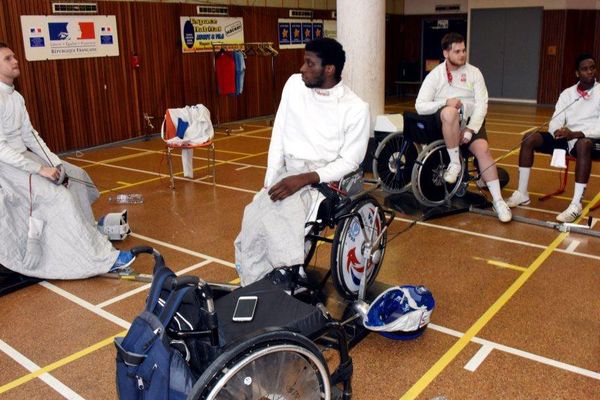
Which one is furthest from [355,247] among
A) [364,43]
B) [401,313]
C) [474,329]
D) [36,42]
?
[36,42]

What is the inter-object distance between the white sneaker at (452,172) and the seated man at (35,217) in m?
2.53

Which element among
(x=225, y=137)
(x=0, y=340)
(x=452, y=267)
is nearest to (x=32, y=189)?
(x=0, y=340)

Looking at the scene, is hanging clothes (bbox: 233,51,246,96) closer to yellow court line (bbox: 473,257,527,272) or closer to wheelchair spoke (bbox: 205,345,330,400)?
yellow court line (bbox: 473,257,527,272)

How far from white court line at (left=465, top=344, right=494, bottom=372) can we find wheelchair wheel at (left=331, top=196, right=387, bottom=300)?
0.63m

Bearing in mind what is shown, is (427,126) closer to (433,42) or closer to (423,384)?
(423,384)

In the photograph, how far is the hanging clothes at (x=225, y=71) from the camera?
927 cm

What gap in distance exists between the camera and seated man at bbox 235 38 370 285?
269cm

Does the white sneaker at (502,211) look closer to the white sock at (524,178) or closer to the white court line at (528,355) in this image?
the white sock at (524,178)

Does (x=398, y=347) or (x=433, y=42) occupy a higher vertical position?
(x=433, y=42)

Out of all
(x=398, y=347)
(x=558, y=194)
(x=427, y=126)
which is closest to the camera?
(x=398, y=347)

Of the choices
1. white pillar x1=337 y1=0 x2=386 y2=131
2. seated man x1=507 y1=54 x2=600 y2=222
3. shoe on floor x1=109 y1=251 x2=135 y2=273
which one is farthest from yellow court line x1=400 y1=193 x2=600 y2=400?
white pillar x1=337 y1=0 x2=386 y2=131

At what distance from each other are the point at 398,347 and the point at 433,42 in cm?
1223

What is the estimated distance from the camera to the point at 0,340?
2.92 meters

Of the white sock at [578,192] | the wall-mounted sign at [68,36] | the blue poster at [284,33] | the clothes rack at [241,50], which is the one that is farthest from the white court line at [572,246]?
the blue poster at [284,33]
